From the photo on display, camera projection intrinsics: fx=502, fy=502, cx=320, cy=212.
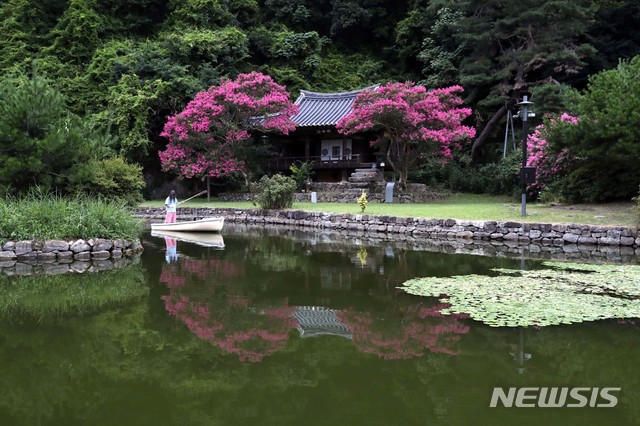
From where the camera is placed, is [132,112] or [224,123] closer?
[224,123]

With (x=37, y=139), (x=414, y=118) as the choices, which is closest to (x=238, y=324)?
(x=37, y=139)

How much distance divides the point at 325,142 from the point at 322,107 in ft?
6.82

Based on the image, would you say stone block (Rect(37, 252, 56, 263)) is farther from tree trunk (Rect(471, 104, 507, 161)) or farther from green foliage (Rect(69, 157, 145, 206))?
tree trunk (Rect(471, 104, 507, 161))

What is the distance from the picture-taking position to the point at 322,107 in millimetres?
29734

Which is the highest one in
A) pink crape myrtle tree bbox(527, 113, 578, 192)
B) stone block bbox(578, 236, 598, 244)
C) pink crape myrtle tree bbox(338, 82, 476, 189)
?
pink crape myrtle tree bbox(338, 82, 476, 189)

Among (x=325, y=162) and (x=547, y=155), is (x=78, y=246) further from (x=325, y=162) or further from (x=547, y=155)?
(x=325, y=162)

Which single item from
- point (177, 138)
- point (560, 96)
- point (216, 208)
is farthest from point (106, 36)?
point (560, 96)

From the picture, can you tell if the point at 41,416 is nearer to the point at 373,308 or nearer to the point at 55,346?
the point at 55,346

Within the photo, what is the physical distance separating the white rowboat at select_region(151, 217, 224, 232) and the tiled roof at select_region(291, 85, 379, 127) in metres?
13.1

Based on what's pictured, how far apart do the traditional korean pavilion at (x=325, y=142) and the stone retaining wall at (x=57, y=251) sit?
18.0 meters

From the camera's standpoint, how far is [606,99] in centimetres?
1451

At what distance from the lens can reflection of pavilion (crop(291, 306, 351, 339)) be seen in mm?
5660

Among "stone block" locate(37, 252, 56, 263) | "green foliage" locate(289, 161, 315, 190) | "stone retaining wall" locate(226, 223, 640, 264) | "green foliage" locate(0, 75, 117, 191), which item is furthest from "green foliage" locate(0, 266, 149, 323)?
"green foliage" locate(289, 161, 315, 190)

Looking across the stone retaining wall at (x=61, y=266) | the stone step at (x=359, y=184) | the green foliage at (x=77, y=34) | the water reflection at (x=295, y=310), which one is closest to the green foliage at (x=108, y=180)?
the stone retaining wall at (x=61, y=266)
